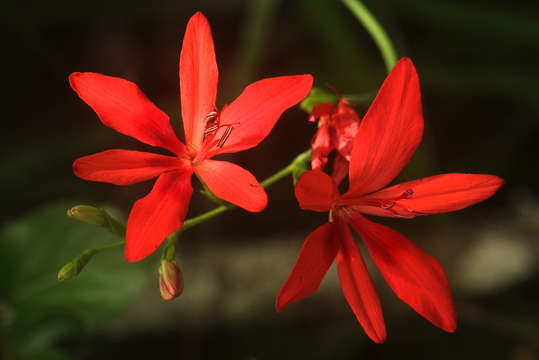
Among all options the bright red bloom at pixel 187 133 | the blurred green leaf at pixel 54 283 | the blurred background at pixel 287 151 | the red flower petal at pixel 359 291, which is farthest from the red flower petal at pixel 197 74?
the blurred background at pixel 287 151

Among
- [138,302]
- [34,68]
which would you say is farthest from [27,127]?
[138,302]

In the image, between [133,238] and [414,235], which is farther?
[414,235]

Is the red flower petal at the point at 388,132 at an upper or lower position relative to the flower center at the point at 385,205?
upper

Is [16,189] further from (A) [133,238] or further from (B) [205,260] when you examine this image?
(A) [133,238]

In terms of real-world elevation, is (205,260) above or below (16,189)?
below

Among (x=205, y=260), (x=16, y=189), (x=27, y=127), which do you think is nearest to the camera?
(x=16, y=189)

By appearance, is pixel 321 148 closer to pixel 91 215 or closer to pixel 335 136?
pixel 335 136

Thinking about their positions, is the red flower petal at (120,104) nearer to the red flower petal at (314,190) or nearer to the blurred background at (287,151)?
the red flower petal at (314,190)

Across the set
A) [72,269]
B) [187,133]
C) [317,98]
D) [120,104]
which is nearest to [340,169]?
[317,98]
